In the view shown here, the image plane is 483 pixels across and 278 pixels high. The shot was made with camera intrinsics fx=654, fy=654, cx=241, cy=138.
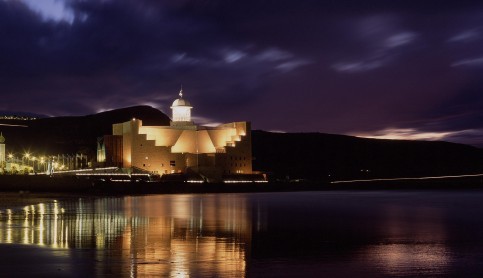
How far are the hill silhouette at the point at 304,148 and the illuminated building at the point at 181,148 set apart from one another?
2941 inches

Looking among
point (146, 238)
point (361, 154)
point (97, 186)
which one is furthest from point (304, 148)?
point (146, 238)

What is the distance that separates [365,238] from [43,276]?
37.9 ft

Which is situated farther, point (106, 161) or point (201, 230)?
point (106, 161)

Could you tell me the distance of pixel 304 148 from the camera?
186 metres

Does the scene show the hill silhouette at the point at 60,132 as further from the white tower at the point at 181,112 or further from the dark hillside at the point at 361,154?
the white tower at the point at 181,112

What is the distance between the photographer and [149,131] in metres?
77.6

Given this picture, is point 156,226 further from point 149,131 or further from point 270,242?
point 149,131

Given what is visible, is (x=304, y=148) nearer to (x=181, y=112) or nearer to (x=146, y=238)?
(x=181, y=112)

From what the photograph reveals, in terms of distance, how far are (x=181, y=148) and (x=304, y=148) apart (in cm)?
10987

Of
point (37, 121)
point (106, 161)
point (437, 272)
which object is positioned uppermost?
point (37, 121)

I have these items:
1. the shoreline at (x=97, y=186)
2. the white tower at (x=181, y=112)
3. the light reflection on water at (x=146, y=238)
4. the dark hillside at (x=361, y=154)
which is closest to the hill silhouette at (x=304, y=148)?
the dark hillside at (x=361, y=154)

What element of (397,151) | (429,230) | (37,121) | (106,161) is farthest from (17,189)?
(397,151)

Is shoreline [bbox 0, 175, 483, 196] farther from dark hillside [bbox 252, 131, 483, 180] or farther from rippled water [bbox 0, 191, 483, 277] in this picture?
dark hillside [bbox 252, 131, 483, 180]

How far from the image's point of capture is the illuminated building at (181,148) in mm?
75312
